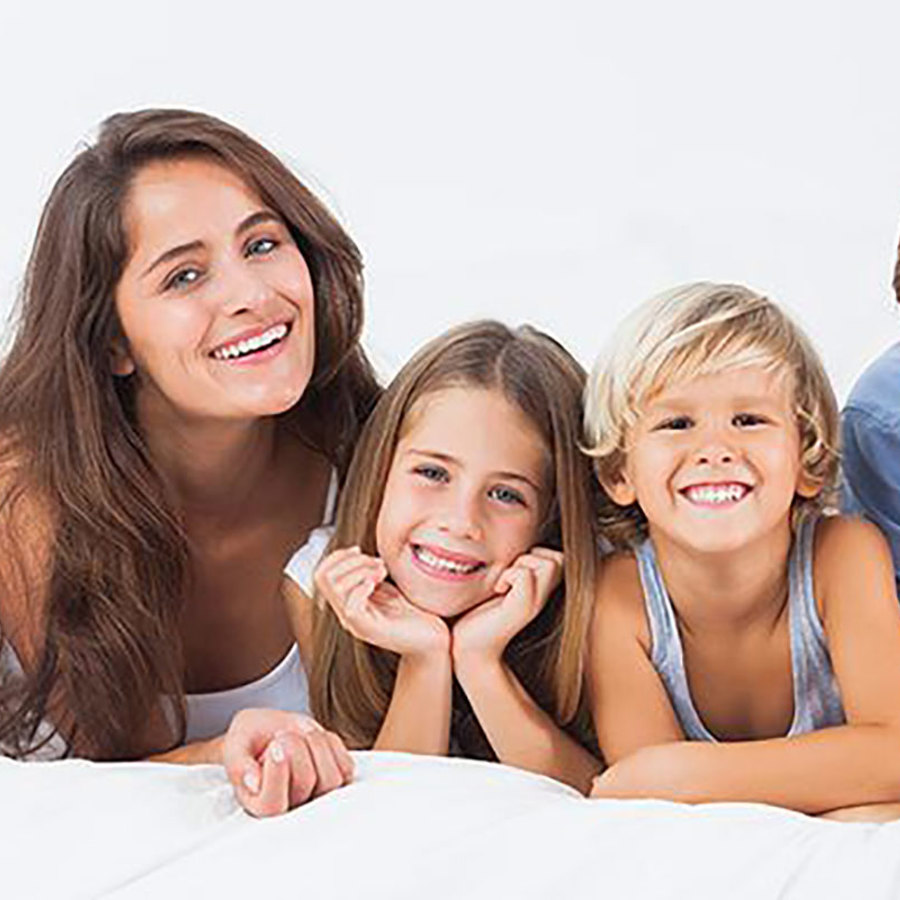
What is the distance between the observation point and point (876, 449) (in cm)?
199

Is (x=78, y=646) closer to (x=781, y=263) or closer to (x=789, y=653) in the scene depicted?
(x=789, y=653)

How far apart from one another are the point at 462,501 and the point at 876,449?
424 millimetres

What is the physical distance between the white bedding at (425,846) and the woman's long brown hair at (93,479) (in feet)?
1.13

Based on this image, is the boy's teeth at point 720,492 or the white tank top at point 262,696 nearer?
the boy's teeth at point 720,492

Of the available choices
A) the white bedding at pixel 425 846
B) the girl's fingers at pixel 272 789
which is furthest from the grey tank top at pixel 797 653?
the girl's fingers at pixel 272 789

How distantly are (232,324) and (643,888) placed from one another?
72 cm

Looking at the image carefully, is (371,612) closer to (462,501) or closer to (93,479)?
(462,501)

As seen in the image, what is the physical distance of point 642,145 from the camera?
2.72m

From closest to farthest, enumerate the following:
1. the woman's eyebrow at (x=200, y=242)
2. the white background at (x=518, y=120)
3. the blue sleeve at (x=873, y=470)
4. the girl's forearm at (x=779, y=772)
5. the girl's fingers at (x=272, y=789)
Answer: the girl's fingers at (x=272, y=789) → the girl's forearm at (x=779, y=772) → the woman's eyebrow at (x=200, y=242) → the blue sleeve at (x=873, y=470) → the white background at (x=518, y=120)

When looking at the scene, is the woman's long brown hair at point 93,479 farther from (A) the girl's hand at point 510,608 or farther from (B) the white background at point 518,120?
(B) the white background at point 518,120

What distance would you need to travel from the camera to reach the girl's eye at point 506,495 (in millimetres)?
1853

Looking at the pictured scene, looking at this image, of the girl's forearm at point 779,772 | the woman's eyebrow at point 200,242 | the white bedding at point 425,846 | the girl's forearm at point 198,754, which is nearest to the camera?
the white bedding at point 425,846

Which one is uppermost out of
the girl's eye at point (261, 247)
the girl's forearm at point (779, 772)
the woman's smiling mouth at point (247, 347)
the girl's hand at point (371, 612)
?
the girl's eye at point (261, 247)

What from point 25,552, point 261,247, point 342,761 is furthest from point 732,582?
point 25,552
